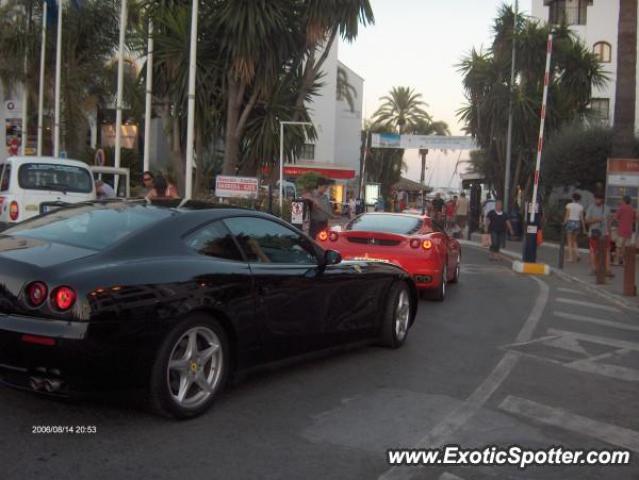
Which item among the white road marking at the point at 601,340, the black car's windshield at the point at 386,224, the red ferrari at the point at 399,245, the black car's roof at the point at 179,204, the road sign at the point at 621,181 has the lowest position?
the white road marking at the point at 601,340

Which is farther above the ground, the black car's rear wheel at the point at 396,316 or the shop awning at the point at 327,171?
the shop awning at the point at 327,171

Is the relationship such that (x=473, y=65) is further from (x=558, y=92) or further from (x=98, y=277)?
(x=98, y=277)

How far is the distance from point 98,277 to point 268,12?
46.6 feet

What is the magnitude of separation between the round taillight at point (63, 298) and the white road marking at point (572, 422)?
312 cm

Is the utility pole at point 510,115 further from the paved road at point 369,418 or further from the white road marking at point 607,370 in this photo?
the white road marking at point 607,370

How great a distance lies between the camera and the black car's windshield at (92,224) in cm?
457

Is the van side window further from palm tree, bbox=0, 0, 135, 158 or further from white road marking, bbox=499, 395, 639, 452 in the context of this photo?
palm tree, bbox=0, 0, 135, 158

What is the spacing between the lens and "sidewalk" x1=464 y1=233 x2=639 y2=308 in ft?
40.5

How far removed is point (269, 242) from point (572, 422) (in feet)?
8.38

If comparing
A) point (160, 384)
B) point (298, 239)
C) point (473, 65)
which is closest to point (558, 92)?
point (473, 65)

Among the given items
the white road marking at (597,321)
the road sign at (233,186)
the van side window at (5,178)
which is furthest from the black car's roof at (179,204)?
the road sign at (233,186)

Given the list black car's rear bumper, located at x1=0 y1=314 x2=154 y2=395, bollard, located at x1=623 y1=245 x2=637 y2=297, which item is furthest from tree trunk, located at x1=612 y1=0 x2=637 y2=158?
black car's rear bumper, located at x1=0 y1=314 x2=154 y2=395

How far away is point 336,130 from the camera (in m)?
62.9

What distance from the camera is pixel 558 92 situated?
2958cm
